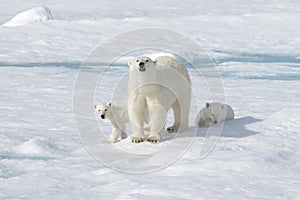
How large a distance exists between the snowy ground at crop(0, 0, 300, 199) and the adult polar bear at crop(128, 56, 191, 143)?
169 mm

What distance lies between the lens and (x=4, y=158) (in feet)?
14.5

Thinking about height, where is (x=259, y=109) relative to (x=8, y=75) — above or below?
below

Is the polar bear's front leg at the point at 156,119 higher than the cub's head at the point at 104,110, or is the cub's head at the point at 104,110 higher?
the cub's head at the point at 104,110

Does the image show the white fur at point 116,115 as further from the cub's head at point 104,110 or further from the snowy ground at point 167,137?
the snowy ground at point 167,137

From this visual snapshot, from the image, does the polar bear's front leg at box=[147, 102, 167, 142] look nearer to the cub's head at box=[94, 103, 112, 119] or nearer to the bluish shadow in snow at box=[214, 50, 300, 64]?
the cub's head at box=[94, 103, 112, 119]

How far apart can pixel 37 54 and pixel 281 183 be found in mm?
8833

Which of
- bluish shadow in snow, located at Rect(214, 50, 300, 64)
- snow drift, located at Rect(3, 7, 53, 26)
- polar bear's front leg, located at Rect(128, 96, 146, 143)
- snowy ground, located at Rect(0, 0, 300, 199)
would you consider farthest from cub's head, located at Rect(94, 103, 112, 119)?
snow drift, located at Rect(3, 7, 53, 26)

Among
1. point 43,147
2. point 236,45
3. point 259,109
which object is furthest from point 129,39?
point 43,147

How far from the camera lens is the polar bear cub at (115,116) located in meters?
4.94

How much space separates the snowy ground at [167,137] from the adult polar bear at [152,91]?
0.55 feet

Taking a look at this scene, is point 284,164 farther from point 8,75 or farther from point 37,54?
point 37,54

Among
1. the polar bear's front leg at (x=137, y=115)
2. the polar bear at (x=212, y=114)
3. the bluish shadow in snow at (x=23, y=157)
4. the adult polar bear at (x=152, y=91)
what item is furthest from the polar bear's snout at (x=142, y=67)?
the polar bear at (x=212, y=114)

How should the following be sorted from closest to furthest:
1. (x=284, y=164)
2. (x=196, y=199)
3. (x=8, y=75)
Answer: (x=196, y=199) → (x=284, y=164) → (x=8, y=75)

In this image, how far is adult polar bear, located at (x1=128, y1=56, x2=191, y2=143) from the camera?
4.38 metres
